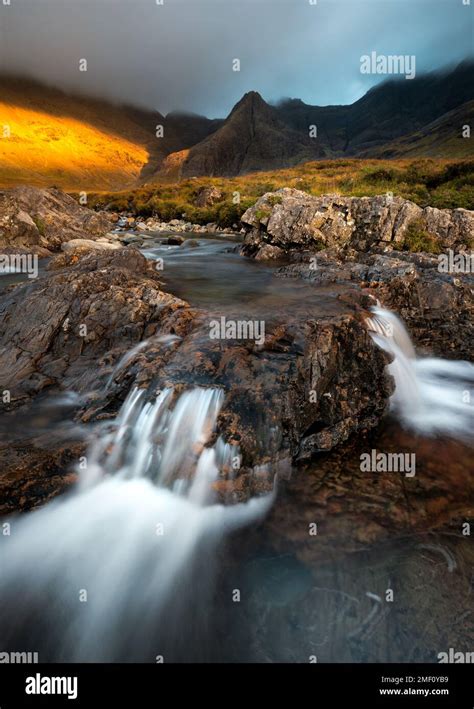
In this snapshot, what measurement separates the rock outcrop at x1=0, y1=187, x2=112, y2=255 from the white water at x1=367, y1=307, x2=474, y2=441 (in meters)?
19.5

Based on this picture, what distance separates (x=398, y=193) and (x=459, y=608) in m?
27.3

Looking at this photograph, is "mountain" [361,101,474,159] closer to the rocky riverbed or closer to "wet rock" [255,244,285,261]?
"wet rock" [255,244,285,261]

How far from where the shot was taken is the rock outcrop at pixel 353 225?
16.6 meters

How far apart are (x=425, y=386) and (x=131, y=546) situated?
7.30 meters

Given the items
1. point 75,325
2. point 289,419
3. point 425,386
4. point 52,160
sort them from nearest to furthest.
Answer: point 289,419
point 425,386
point 75,325
point 52,160

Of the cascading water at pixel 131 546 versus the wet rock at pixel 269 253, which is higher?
the wet rock at pixel 269 253

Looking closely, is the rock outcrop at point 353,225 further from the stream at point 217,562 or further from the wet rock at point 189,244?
the stream at point 217,562

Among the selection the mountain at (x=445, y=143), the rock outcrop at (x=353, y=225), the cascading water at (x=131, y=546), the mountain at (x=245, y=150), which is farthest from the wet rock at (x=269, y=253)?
the mountain at (x=245, y=150)

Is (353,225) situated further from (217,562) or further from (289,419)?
(217,562)

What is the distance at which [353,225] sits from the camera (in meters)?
18.1

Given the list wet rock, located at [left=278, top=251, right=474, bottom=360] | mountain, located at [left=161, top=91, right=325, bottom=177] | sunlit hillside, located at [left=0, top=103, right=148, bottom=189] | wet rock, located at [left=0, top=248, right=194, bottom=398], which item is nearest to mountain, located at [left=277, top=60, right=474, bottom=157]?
mountain, located at [left=161, top=91, right=325, bottom=177]

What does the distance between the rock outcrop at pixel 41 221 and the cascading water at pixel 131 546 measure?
59.9ft

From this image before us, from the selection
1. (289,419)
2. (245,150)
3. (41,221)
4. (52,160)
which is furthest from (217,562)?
(52,160)
